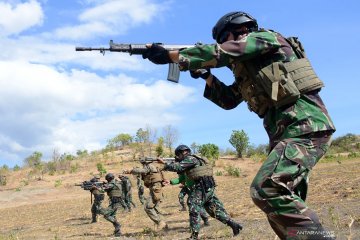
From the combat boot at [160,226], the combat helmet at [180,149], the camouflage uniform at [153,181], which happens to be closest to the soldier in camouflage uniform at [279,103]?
the combat helmet at [180,149]

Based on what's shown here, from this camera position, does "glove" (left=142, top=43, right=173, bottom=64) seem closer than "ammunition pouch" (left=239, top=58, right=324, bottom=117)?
No

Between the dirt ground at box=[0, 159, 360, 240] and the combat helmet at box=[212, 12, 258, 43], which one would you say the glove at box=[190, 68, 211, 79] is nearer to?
the combat helmet at box=[212, 12, 258, 43]

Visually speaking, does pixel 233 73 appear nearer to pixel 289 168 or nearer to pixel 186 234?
pixel 289 168

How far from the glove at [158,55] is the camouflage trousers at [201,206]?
16.9 ft

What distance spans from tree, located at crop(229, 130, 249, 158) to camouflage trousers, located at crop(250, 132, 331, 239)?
129 ft

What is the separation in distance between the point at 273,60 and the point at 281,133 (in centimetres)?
52

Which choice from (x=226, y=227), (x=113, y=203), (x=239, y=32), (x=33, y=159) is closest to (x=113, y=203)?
(x=113, y=203)

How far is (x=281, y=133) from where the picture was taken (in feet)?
10.6

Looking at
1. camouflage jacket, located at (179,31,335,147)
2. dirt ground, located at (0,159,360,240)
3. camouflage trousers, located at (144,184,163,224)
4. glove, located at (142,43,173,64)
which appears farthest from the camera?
camouflage trousers, located at (144,184,163,224)

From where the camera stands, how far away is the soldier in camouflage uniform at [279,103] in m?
2.90

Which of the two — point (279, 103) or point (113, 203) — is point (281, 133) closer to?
point (279, 103)

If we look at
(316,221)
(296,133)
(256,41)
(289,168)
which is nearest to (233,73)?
(256,41)

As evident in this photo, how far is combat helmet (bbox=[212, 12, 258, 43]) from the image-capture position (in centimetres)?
346

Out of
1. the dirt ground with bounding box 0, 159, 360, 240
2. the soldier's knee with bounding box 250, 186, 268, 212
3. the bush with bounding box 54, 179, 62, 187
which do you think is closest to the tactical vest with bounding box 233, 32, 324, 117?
the soldier's knee with bounding box 250, 186, 268, 212
